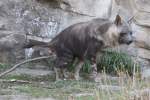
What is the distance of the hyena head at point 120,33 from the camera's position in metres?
9.45

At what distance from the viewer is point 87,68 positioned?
10.3m

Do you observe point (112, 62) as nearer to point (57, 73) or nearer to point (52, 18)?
point (57, 73)

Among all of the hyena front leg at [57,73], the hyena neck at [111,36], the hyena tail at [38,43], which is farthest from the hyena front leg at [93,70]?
the hyena tail at [38,43]

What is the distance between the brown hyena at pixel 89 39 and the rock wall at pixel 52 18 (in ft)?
3.50

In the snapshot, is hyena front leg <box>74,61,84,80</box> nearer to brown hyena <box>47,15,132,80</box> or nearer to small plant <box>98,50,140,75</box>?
brown hyena <box>47,15,132,80</box>

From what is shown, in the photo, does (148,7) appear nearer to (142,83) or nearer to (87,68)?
(87,68)

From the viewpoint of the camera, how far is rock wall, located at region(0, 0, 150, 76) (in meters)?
10.5

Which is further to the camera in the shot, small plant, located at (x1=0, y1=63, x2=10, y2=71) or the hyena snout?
small plant, located at (x1=0, y1=63, x2=10, y2=71)

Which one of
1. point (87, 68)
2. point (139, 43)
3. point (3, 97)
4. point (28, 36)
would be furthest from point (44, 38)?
point (3, 97)

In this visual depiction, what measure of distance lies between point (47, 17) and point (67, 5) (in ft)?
1.71

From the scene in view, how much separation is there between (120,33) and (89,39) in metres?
0.64

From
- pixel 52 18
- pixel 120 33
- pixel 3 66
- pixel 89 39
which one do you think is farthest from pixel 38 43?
pixel 120 33

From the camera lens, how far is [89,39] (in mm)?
9344

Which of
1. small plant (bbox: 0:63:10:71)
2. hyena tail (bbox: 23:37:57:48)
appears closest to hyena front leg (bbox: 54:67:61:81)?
hyena tail (bbox: 23:37:57:48)
